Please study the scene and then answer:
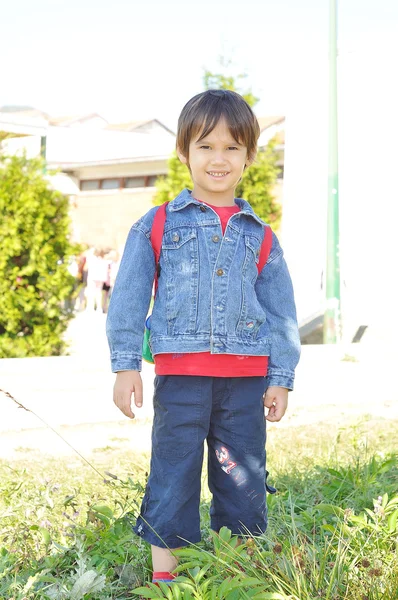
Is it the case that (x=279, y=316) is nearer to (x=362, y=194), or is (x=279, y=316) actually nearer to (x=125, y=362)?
(x=125, y=362)

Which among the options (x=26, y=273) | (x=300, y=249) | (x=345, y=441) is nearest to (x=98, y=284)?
Result: (x=300, y=249)

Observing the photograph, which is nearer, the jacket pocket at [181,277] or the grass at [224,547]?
the grass at [224,547]

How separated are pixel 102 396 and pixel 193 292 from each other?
5325 mm

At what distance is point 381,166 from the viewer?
15648 millimetres

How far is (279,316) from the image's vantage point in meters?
3.00

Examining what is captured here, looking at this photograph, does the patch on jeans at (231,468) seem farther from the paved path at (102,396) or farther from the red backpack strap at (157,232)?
the paved path at (102,396)

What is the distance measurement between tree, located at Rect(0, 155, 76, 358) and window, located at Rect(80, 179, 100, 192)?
24.5m

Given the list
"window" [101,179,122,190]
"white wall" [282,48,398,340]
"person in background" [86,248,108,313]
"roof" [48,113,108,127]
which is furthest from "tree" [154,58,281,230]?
Answer: "roof" [48,113,108,127]

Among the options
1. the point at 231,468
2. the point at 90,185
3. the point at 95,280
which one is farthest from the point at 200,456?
the point at 90,185

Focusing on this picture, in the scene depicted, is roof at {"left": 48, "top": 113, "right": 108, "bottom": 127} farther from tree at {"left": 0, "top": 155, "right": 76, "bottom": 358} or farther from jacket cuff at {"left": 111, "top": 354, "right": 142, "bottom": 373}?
jacket cuff at {"left": 111, "top": 354, "right": 142, "bottom": 373}

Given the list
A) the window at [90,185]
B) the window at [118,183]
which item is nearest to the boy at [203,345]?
the window at [118,183]

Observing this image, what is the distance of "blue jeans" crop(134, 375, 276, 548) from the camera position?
2.75 metres

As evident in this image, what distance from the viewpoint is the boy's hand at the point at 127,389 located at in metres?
2.73

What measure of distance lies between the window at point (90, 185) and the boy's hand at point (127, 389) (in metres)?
33.5
